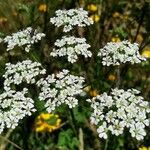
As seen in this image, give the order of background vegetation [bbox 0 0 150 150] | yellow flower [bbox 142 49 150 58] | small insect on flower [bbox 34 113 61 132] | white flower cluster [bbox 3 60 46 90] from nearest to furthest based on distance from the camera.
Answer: white flower cluster [bbox 3 60 46 90]
background vegetation [bbox 0 0 150 150]
small insect on flower [bbox 34 113 61 132]
yellow flower [bbox 142 49 150 58]

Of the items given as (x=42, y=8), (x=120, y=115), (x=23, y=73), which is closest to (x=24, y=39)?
(x=23, y=73)

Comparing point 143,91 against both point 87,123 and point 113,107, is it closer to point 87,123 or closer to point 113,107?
point 87,123

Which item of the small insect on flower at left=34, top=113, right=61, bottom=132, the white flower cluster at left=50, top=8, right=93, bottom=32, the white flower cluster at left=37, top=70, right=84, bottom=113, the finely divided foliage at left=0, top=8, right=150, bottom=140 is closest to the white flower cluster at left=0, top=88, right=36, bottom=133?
the finely divided foliage at left=0, top=8, right=150, bottom=140

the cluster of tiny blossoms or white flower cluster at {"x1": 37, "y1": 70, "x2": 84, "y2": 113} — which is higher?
the cluster of tiny blossoms

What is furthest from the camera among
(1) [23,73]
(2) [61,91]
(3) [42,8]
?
(3) [42,8]

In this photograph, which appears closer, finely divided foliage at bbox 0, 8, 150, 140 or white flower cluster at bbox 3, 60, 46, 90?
finely divided foliage at bbox 0, 8, 150, 140

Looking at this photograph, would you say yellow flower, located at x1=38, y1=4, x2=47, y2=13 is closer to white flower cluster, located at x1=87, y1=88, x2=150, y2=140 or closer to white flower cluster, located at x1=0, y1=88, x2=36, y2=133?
white flower cluster, located at x1=0, y1=88, x2=36, y2=133

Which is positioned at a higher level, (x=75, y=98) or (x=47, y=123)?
(x=47, y=123)

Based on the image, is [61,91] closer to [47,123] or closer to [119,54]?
[119,54]
